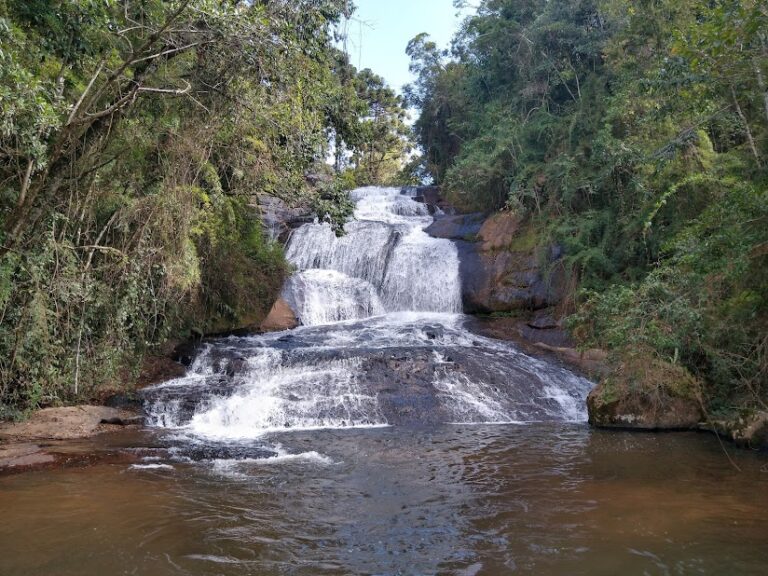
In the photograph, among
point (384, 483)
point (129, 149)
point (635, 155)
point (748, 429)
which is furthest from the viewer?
point (635, 155)

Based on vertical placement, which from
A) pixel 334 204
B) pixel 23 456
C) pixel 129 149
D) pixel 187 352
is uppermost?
pixel 129 149

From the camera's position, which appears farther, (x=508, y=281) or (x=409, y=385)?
(x=508, y=281)

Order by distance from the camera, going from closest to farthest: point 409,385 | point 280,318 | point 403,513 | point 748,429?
point 403,513 → point 748,429 → point 409,385 → point 280,318

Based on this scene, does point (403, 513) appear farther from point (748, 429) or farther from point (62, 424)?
point (62, 424)

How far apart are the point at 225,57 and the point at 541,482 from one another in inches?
300

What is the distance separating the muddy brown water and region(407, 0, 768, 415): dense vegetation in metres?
1.91

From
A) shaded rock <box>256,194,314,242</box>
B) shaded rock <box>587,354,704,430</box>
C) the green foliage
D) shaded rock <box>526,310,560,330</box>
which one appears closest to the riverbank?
the green foliage

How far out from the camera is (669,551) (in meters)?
4.89

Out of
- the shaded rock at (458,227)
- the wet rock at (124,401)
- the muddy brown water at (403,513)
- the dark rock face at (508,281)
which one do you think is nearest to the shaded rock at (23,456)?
the muddy brown water at (403,513)

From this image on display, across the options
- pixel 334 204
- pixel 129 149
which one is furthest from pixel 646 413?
pixel 129 149

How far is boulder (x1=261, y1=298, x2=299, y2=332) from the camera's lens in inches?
660

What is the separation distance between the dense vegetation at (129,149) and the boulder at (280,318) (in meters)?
3.83

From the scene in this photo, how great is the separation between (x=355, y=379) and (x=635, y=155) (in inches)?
352

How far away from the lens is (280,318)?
17.2m
